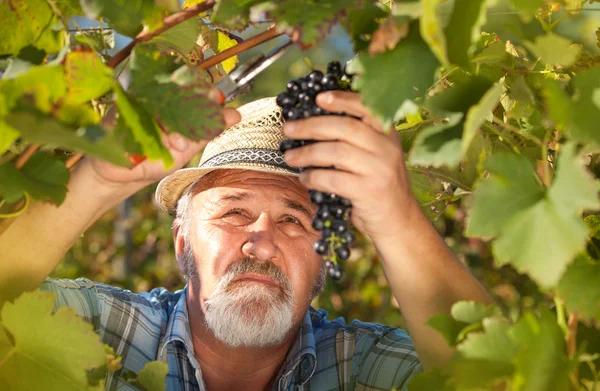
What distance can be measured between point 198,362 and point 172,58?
1.41m

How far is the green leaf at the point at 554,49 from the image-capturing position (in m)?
1.09

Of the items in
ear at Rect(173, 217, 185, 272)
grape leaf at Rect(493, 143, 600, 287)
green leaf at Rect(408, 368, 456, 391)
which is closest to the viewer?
grape leaf at Rect(493, 143, 600, 287)

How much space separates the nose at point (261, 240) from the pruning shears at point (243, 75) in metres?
0.82

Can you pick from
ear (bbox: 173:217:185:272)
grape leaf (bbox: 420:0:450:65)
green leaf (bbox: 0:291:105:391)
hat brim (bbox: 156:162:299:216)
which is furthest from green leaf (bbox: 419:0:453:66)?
ear (bbox: 173:217:185:272)

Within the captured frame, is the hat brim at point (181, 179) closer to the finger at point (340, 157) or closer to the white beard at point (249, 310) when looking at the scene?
the white beard at point (249, 310)

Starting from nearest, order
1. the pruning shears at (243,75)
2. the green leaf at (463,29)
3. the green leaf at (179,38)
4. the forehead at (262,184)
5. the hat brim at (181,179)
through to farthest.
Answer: the green leaf at (463,29), the green leaf at (179,38), the pruning shears at (243,75), the hat brim at (181,179), the forehead at (262,184)

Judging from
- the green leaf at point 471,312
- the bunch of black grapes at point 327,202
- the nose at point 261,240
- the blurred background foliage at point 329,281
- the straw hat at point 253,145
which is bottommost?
the blurred background foliage at point 329,281

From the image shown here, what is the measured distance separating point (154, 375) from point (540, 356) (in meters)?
0.74

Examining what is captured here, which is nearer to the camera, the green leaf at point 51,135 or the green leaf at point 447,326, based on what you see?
the green leaf at point 51,135

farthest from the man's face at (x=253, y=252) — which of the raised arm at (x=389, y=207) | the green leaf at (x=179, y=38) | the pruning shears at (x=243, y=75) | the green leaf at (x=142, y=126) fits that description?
the green leaf at (x=142, y=126)

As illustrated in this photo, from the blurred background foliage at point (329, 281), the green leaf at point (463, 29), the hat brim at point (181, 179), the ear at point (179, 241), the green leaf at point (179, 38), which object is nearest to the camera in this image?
the green leaf at point (463, 29)

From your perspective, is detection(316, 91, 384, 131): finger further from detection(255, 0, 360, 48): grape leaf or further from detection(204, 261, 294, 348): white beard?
detection(204, 261, 294, 348): white beard

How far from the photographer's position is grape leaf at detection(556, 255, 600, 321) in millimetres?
1105

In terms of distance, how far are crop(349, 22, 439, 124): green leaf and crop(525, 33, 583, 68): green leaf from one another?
0.49 feet
